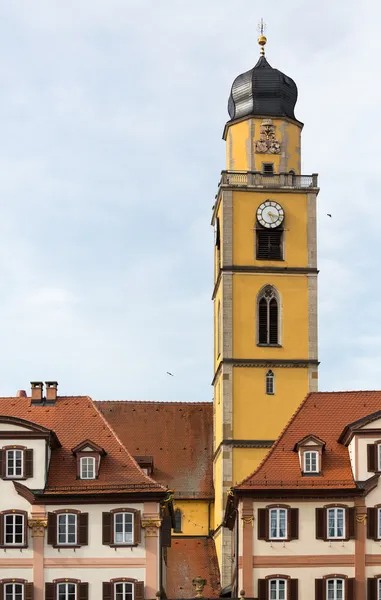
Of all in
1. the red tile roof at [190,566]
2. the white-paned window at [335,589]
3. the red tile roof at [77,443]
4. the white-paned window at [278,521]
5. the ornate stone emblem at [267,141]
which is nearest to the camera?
the white-paned window at [335,589]

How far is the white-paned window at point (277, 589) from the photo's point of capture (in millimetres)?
81500

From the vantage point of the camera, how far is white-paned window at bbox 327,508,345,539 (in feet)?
270

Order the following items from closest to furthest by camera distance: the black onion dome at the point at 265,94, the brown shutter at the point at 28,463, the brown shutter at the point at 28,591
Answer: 1. the brown shutter at the point at 28,591
2. the brown shutter at the point at 28,463
3. the black onion dome at the point at 265,94

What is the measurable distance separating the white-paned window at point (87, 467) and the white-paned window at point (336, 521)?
38.2ft

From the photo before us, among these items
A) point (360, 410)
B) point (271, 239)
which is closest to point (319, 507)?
point (360, 410)

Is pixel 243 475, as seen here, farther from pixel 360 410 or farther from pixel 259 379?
pixel 360 410

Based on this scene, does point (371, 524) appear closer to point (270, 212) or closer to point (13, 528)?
point (13, 528)

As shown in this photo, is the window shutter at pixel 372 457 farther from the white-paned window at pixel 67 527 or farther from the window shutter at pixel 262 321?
the window shutter at pixel 262 321

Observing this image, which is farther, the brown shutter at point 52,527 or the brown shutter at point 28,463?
the brown shutter at point 28,463

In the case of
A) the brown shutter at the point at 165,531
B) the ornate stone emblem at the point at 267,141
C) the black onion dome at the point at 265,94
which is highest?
the black onion dome at the point at 265,94

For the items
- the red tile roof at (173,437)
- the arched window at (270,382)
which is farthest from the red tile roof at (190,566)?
the arched window at (270,382)

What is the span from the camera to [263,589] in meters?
81.6

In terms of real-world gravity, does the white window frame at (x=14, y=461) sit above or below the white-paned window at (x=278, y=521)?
above

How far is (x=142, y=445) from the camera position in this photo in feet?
373
